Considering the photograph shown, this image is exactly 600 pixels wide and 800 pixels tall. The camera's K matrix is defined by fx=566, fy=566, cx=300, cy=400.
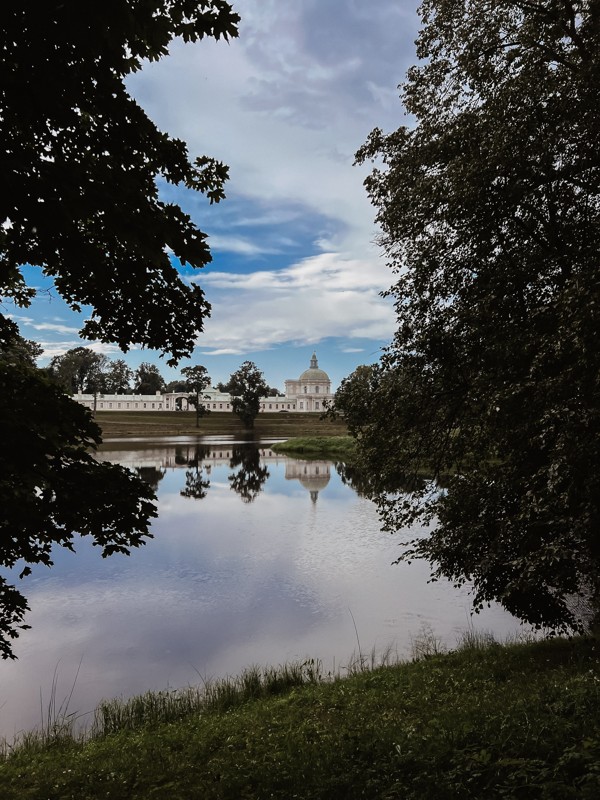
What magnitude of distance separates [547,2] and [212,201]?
361 inches

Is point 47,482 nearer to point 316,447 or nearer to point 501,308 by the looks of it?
point 501,308

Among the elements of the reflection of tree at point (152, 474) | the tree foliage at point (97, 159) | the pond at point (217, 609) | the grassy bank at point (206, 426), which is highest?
the tree foliage at point (97, 159)

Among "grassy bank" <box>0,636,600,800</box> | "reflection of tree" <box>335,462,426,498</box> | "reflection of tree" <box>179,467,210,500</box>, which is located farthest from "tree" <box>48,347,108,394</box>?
"grassy bank" <box>0,636,600,800</box>

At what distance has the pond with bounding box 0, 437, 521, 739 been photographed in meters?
12.5

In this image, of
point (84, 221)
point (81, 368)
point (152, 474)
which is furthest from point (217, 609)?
point (81, 368)

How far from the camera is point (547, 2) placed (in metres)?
11.1

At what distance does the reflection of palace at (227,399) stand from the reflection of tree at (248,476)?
90907 mm

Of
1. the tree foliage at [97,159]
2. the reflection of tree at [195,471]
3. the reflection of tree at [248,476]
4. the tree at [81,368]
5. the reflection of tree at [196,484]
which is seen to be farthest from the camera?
the tree at [81,368]

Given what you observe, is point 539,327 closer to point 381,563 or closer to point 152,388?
point 381,563

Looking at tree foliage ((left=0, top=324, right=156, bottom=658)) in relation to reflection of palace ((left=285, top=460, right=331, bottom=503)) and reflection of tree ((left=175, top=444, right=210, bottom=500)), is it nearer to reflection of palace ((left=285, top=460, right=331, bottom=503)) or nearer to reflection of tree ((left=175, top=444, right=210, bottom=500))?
reflection of palace ((left=285, top=460, right=331, bottom=503))

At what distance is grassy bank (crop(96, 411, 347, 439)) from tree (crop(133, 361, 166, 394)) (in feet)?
103

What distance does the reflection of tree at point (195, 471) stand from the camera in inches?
1553

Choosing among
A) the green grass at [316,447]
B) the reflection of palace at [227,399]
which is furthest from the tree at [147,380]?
the green grass at [316,447]

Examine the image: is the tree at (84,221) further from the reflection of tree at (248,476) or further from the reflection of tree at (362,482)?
the reflection of tree at (248,476)
